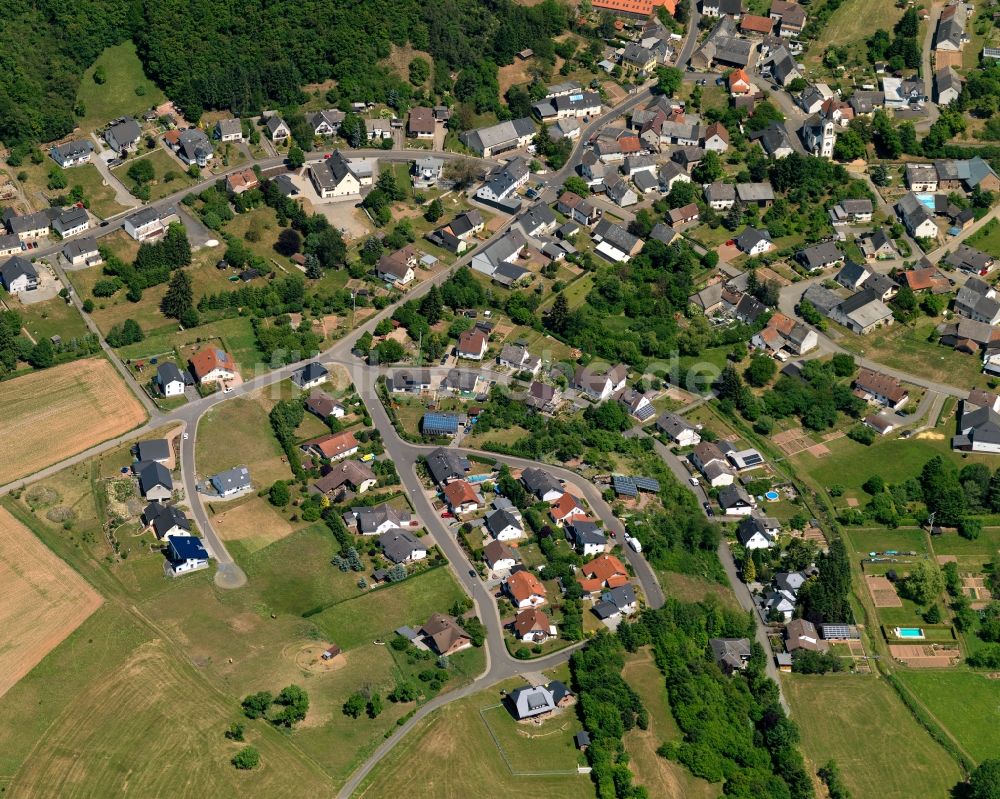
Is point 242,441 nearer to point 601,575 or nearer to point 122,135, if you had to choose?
point 601,575

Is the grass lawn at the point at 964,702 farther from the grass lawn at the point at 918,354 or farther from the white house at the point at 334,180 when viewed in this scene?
the white house at the point at 334,180

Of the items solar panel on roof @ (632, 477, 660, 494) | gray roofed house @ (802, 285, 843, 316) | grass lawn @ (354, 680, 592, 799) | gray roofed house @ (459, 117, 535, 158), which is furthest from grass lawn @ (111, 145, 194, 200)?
grass lawn @ (354, 680, 592, 799)

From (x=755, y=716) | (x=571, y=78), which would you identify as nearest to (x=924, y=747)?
(x=755, y=716)

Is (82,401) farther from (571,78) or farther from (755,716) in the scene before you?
(571,78)

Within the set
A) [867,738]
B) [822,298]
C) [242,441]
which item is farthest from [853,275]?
[242,441]

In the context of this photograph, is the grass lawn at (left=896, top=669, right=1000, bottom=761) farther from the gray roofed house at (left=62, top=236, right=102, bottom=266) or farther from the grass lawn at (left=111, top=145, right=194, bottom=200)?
the grass lawn at (left=111, top=145, right=194, bottom=200)

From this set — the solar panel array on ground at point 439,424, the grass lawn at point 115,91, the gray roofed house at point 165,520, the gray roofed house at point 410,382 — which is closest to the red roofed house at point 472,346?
the gray roofed house at point 410,382

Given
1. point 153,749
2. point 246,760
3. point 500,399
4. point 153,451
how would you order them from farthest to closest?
point 500,399, point 153,451, point 153,749, point 246,760
